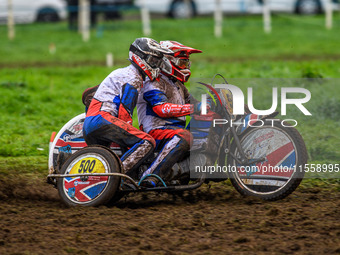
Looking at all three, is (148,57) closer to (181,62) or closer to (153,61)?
(153,61)

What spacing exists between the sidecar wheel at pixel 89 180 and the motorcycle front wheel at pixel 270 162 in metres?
1.24

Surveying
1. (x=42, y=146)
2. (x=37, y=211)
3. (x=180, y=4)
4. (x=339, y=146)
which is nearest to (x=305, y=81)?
(x=339, y=146)

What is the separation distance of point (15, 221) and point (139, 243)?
139 centimetres

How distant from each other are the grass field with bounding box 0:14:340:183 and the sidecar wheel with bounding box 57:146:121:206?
1.93 m

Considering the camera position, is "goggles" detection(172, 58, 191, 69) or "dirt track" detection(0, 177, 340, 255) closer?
"dirt track" detection(0, 177, 340, 255)

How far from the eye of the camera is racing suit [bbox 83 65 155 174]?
21.1ft

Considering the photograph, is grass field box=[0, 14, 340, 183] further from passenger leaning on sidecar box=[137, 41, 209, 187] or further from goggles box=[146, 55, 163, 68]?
goggles box=[146, 55, 163, 68]

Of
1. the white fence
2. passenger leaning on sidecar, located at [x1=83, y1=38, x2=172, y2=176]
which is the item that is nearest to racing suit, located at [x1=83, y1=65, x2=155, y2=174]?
passenger leaning on sidecar, located at [x1=83, y1=38, x2=172, y2=176]

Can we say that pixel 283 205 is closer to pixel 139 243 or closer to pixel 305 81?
pixel 139 243

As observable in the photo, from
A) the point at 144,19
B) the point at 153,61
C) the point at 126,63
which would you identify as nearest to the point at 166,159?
the point at 153,61

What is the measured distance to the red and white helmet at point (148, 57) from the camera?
6.59 metres

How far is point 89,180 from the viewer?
6.41 m

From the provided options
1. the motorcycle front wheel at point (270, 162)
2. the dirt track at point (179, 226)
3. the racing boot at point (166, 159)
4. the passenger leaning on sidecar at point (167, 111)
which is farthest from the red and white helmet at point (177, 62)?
the dirt track at point (179, 226)

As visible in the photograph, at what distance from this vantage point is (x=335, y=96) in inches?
458
